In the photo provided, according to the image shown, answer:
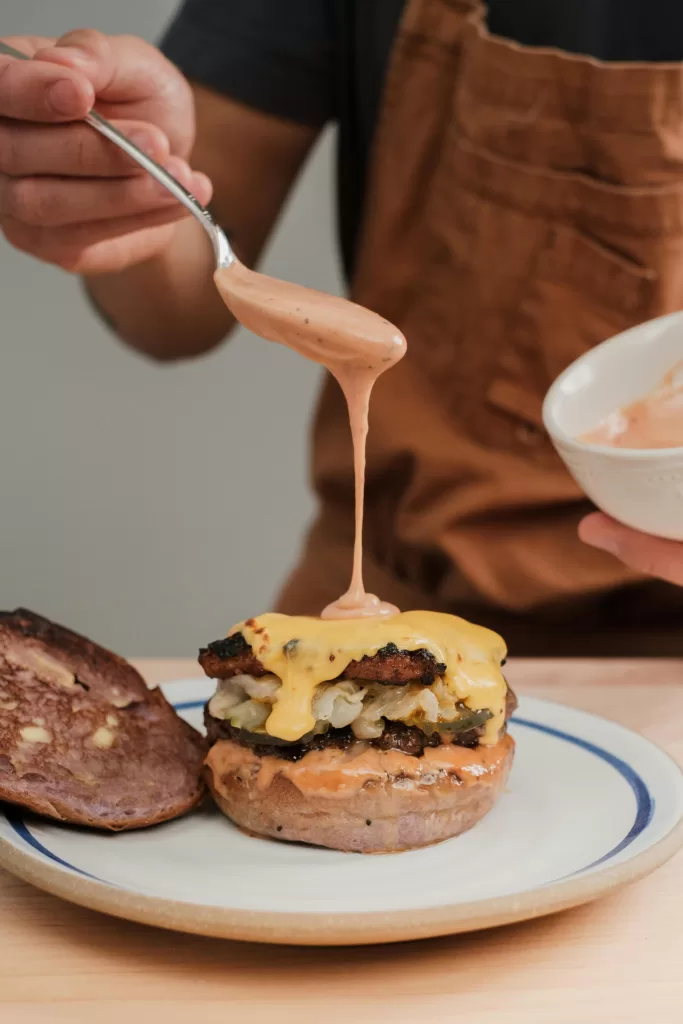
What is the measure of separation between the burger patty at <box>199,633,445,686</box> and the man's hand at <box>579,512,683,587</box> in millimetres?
461

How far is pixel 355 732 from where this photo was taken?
1.25 metres

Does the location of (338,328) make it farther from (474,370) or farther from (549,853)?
(474,370)

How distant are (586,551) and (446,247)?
60 cm

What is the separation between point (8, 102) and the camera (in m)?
1.51

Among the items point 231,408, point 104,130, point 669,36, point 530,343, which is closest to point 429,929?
point 104,130

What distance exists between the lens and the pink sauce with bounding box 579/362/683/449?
1527mm

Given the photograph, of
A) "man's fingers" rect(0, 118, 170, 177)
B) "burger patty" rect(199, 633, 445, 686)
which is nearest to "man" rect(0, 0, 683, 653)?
"man's fingers" rect(0, 118, 170, 177)

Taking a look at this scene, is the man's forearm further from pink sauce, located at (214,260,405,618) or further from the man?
pink sauce, located at (214,260,405,618)

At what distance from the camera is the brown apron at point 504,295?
190cm

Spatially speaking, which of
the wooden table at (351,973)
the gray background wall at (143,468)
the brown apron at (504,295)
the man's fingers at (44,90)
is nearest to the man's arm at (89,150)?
the man's fingers at (44,90)

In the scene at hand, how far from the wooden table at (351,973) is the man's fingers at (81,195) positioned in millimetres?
924

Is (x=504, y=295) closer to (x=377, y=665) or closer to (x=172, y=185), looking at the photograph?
(x=172, y=185)

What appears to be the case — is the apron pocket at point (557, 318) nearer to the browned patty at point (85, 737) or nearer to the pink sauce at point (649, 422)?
the pink sauce at point (649, 422)

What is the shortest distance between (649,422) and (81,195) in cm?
82
